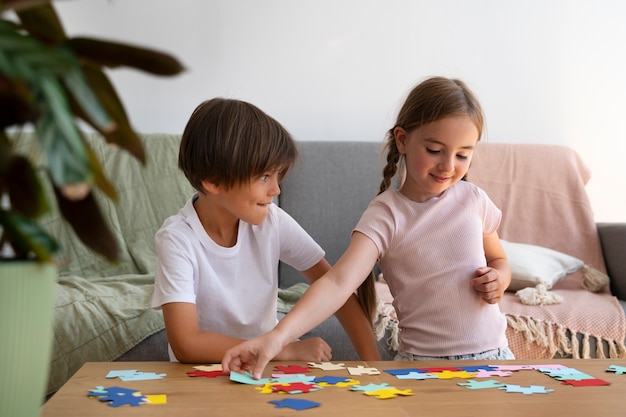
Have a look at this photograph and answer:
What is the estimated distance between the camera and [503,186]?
11.0 feet

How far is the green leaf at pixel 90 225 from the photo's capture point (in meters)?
0.73

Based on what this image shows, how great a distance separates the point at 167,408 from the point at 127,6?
2811mm

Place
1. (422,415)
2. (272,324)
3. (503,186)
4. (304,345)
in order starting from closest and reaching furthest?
(422,415), (304,345), (272,324), (503,186)

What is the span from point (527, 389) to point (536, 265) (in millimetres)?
1728

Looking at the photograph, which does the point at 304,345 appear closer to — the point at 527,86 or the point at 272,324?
the point at 272,324

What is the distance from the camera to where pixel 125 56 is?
689mm

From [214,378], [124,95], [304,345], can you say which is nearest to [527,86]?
[124,95]

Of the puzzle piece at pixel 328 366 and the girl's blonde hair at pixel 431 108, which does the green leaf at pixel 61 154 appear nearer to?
the puzzle piece at pixel 328 366

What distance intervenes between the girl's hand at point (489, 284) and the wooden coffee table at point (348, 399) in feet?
1.22

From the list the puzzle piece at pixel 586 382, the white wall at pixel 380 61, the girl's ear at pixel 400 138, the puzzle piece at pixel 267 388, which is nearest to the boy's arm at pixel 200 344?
the puzzle piece at pixel 267 388

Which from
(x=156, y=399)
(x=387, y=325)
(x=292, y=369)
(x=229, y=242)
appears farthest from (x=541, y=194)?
(x=156, y=399)

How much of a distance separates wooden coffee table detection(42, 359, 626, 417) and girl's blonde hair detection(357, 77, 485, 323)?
47cm

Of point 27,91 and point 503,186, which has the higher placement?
point 27,91

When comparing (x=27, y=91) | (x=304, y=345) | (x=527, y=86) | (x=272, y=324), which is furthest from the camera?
(x=527, y=86)
